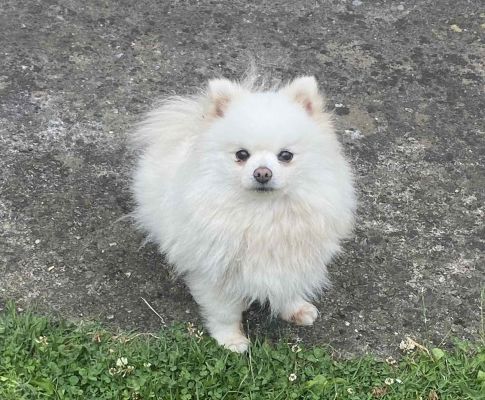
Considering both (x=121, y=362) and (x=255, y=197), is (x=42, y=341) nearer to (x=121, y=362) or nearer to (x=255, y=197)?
(x=121, y=362)

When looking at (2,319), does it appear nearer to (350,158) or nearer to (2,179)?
(2,179)

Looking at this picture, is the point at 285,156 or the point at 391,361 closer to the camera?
the point at 285,156

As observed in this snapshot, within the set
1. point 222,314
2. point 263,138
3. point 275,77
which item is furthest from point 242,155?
point 275,77

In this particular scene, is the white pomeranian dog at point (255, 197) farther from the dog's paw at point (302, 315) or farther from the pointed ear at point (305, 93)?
the dog's paw at point (302, 315)

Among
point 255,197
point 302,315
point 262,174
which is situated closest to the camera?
point 262,174

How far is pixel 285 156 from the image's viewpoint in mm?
2242

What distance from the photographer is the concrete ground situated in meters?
2.80

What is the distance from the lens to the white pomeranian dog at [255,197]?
222 centimetres

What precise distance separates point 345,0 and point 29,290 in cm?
277

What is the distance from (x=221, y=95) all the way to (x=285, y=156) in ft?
1.06

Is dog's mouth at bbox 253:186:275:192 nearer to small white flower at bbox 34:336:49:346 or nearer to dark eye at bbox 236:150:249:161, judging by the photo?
dark eye at bbox 236:150:249:161

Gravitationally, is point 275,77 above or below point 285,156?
below

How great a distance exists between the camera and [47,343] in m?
2.56

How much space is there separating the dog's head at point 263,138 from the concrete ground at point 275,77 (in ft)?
2.61
